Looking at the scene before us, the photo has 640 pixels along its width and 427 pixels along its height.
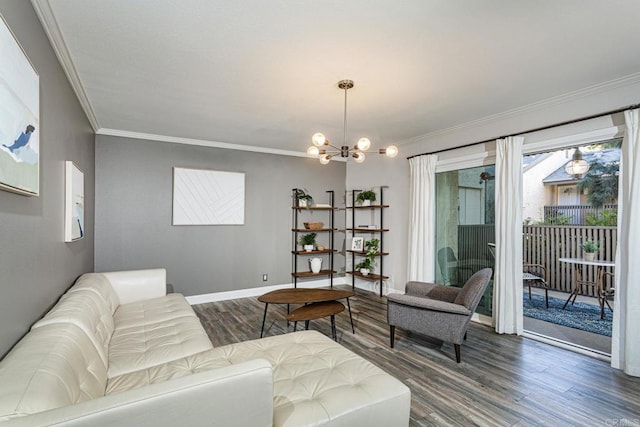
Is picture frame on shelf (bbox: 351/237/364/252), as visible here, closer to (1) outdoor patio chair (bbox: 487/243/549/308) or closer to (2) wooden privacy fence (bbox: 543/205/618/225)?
(1) outdoor patio chair (bbox: 487/243/549/308)

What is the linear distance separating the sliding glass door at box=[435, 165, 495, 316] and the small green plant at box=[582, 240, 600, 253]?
1529 mm

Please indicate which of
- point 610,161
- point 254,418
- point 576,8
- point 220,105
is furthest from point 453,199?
point 254,418

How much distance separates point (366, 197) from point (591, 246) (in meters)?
3.27

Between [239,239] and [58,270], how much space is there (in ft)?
9.62

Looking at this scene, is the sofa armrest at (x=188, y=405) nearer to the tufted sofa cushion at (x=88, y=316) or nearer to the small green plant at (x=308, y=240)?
the tufted sofa cushion at (x=88, y=316)

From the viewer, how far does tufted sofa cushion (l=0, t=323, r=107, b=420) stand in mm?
1038

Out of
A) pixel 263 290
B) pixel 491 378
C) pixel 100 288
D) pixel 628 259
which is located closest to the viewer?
pixel 491 378

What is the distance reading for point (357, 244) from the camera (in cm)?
587

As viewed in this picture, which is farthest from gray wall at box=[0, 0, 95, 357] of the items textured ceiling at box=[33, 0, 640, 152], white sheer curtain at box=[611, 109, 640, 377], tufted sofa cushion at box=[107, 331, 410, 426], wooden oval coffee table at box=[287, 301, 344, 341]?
white sheer curtain at box=[611, 109, 640, 377]

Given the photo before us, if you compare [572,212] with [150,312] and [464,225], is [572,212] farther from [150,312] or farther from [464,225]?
[150,312]

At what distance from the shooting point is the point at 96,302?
2.45 m

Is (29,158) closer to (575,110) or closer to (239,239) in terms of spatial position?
(239,239)

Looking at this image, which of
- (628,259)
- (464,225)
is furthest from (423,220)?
(628,259)

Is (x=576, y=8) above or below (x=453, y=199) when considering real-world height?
A: above
